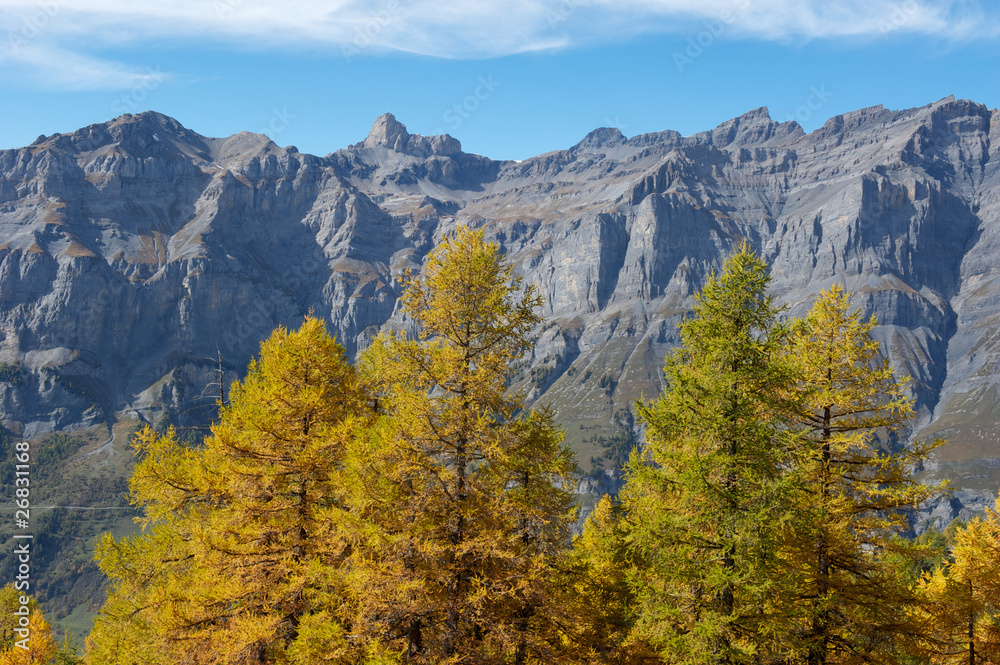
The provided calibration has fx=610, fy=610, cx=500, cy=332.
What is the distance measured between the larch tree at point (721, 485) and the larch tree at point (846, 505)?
960 millimetres

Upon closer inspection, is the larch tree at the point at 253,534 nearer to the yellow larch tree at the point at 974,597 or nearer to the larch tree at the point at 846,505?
the larch tree at the point at 846,505

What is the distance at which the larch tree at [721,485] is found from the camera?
1454cm

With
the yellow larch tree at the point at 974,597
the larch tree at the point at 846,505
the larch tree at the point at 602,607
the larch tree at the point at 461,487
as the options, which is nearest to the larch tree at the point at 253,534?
the larch tree at the point at 461,487

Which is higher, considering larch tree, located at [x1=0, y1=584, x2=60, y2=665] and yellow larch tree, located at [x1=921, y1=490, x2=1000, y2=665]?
yellow larch tree, located at [x1=921, y1=490, x2=1000, y2=665]

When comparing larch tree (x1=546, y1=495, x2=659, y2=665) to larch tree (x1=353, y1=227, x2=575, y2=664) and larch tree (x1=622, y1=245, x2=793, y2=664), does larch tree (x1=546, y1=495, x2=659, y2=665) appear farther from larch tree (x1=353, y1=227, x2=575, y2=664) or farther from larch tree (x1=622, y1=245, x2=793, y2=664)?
larch tree (x1=622, y1=245, x2=793, y2=664)

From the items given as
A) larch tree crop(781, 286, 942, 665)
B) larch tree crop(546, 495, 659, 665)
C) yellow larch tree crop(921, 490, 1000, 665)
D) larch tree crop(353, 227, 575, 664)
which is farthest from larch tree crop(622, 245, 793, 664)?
yellow larch tree crop(921, 490, 1000, 665)

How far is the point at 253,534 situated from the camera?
1639cm

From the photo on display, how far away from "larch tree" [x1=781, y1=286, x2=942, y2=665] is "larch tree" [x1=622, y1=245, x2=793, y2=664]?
96 cm

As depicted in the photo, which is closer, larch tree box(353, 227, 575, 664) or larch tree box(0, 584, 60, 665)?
larch tree box(353, 227, 575, 664)

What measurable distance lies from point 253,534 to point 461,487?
18.9ft

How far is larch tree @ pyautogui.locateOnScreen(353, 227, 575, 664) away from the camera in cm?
1482

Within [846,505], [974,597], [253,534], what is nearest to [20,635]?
[253,534]

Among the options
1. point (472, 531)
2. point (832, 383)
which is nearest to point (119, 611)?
point (472, 531)

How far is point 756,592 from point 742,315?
680 cm
